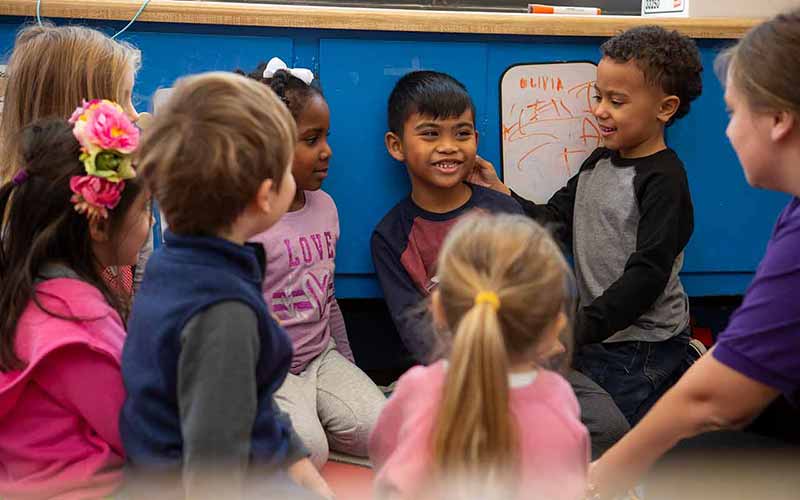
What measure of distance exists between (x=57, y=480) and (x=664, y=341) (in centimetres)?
157

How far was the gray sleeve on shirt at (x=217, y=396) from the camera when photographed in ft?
4.25

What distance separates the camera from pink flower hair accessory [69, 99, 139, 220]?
1.55m

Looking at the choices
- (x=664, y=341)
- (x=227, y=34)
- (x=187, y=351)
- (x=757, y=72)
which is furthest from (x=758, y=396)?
(x=227, y=34)

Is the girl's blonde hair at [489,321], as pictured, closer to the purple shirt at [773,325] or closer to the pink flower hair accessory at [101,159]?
the purple shirt at [773,325]

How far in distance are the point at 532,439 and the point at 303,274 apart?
110 centimetres

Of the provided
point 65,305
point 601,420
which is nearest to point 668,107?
point 601,420

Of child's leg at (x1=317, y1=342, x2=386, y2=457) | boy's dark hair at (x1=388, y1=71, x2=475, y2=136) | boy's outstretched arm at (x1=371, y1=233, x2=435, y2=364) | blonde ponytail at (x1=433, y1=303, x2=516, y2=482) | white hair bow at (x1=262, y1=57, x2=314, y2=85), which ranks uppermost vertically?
white hair bow at (x1=262, y1=57, x2=314, y2=85)

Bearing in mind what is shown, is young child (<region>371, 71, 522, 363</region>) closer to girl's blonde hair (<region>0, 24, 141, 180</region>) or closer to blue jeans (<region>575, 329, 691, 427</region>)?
blue jeans (<region>575, 329, 691, 427</region>)

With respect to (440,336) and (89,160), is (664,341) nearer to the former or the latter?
(440,336)

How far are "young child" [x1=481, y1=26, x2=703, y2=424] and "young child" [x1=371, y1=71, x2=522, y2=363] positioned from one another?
0.15 m

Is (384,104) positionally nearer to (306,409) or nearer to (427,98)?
(427,98)

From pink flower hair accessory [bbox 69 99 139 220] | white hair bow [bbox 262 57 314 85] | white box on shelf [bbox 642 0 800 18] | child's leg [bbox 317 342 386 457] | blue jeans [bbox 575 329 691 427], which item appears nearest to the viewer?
pink flower hair accessory [bbox 69 99 139 220]

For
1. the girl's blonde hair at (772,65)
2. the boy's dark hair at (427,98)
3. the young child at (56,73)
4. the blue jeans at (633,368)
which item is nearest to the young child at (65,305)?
the young child at (56,73)

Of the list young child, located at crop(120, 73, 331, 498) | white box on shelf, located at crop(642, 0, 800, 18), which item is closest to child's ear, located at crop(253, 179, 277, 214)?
young child, located at crop(120, 73, 331, 498)
